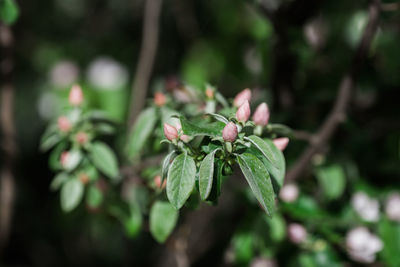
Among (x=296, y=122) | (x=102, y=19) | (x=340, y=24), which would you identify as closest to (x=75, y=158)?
(x=296, y=122)

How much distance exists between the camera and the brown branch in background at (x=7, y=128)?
1.92 meters

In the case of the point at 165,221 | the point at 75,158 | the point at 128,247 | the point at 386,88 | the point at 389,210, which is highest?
the point at 75,158

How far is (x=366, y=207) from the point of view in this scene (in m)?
1.55

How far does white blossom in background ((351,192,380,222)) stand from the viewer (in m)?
1.54

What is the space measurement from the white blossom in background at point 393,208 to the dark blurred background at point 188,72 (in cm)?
15

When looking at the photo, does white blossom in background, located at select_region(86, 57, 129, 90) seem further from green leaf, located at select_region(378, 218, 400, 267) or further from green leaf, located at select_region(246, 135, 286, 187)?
green leaf, located at select_region(246, 135, 286, 187)

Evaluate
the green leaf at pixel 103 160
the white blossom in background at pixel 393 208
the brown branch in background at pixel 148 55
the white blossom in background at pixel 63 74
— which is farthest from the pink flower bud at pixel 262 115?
the white blossom in background at pixel 63 74

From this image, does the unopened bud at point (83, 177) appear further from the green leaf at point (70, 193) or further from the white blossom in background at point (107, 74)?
the white blossom in background at point (107, 74)

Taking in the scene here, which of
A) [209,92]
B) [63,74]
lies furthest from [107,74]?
[209,92]

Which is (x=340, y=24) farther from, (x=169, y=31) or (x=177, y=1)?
(x=169, y=31)

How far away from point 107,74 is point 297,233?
53.8 inches

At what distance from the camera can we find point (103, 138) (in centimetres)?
232

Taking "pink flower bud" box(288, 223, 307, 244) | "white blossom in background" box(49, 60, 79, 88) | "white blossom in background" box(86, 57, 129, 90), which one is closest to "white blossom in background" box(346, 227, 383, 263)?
"pink flower bud" box(288, 223, 307, 244)

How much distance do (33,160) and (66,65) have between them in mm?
635
